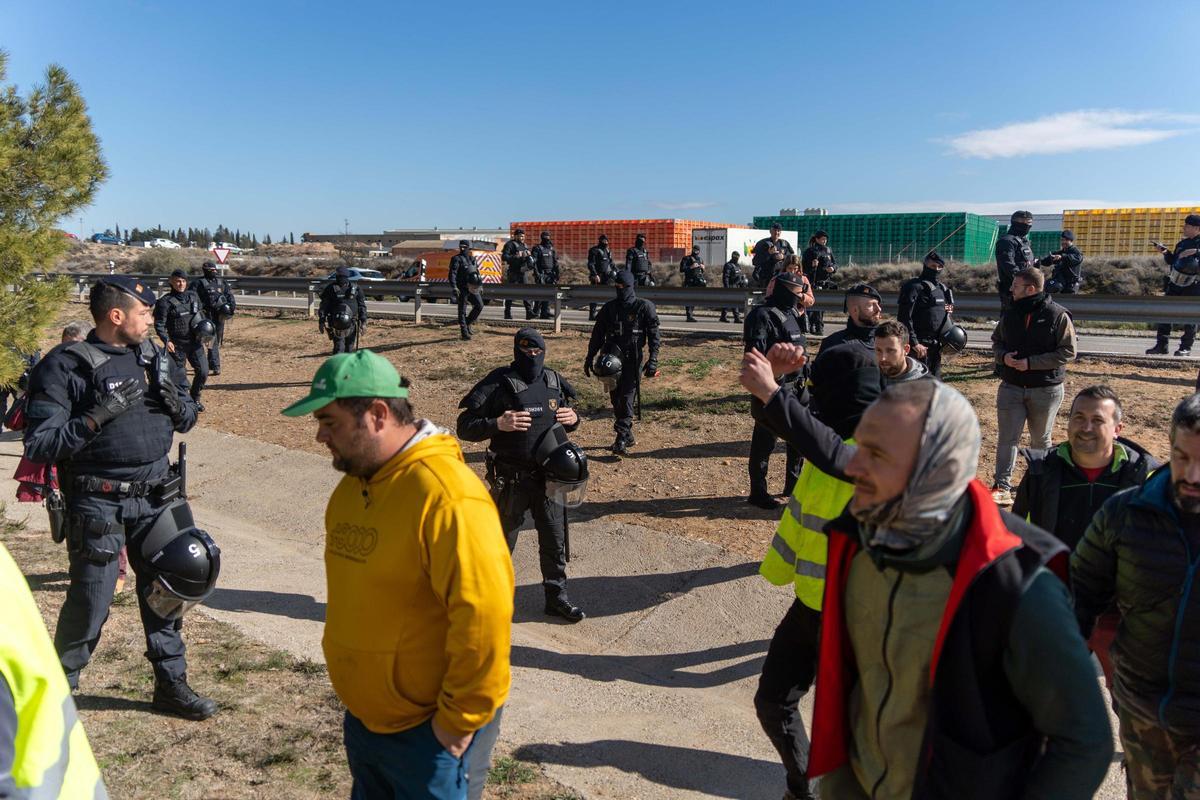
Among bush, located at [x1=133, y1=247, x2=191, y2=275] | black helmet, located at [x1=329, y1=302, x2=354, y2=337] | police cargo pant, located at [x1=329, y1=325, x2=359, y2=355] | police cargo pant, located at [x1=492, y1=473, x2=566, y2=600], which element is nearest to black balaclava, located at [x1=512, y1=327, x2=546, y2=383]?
police cargo pant, located at [x1=492, y1=473, x2=566, y2=600]

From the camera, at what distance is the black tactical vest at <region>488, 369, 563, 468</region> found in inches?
237

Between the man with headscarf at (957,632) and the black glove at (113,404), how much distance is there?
142 inches

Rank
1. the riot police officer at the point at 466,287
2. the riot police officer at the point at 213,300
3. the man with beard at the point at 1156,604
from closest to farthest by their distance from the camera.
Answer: the man with beard at the point at 1156,604, the riot police officer at the point at 213,300, the riot police officer at the point at 466,287

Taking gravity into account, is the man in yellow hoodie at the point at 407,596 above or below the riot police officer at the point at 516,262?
below

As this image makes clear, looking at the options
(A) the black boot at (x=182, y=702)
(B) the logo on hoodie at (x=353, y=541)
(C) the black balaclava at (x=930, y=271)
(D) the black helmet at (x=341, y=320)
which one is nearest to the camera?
(B) the logo on hoodie at (x=353, y=541)

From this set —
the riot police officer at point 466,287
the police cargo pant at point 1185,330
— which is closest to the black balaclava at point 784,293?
the police cargo pant at point 1185,330

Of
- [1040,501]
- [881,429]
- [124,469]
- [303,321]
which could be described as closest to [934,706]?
[881,429]

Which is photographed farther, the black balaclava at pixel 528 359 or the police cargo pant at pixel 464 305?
the police cargo pant at pixel 464 305

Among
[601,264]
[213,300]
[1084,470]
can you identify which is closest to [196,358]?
[213,300]

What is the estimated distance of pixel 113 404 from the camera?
424 cm

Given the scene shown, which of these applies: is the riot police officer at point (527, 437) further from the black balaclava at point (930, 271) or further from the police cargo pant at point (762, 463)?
the black balaclava at point (930, 271)

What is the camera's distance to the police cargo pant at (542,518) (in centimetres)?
614

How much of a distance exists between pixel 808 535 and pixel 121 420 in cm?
331

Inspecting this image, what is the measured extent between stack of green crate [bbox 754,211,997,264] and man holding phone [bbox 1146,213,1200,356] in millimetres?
21696
